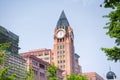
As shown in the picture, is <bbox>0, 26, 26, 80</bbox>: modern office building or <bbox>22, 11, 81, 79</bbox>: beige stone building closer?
<bbox>0, 26, 26, 80</bbox>: modern office building

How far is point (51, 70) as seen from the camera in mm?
46344

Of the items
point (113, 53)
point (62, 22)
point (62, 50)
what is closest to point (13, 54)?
point (62, 50)

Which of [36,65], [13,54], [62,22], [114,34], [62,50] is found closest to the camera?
[114,34]

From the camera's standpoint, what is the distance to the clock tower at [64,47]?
147625 mm

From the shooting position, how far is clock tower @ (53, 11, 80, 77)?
14762 cm

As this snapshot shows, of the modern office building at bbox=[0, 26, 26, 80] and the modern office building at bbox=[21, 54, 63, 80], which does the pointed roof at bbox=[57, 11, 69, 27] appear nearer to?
the modern office building at bbox=[21, 54, 63, 80]

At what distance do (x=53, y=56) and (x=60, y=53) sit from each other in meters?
5.90

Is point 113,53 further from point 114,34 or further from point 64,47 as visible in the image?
point 64,47

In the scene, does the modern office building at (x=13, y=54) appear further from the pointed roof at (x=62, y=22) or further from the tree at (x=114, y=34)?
the tree at (x=114, y=34)

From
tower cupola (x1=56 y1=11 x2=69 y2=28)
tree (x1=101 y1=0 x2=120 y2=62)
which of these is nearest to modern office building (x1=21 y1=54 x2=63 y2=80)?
tower cupola (x1=56 y1=11 x2=69 y2=28)

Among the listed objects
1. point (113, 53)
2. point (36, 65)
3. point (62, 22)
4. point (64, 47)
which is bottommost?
point (113, 53)

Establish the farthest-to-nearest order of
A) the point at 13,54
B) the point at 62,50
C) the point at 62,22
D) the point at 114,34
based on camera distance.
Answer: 1. the point at 62,22
2. the point at 62,50
3. the point at 13,54
4. the point at 114,34

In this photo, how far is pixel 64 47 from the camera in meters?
151

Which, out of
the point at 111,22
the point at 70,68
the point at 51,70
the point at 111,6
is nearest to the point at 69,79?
the point at 51,70
